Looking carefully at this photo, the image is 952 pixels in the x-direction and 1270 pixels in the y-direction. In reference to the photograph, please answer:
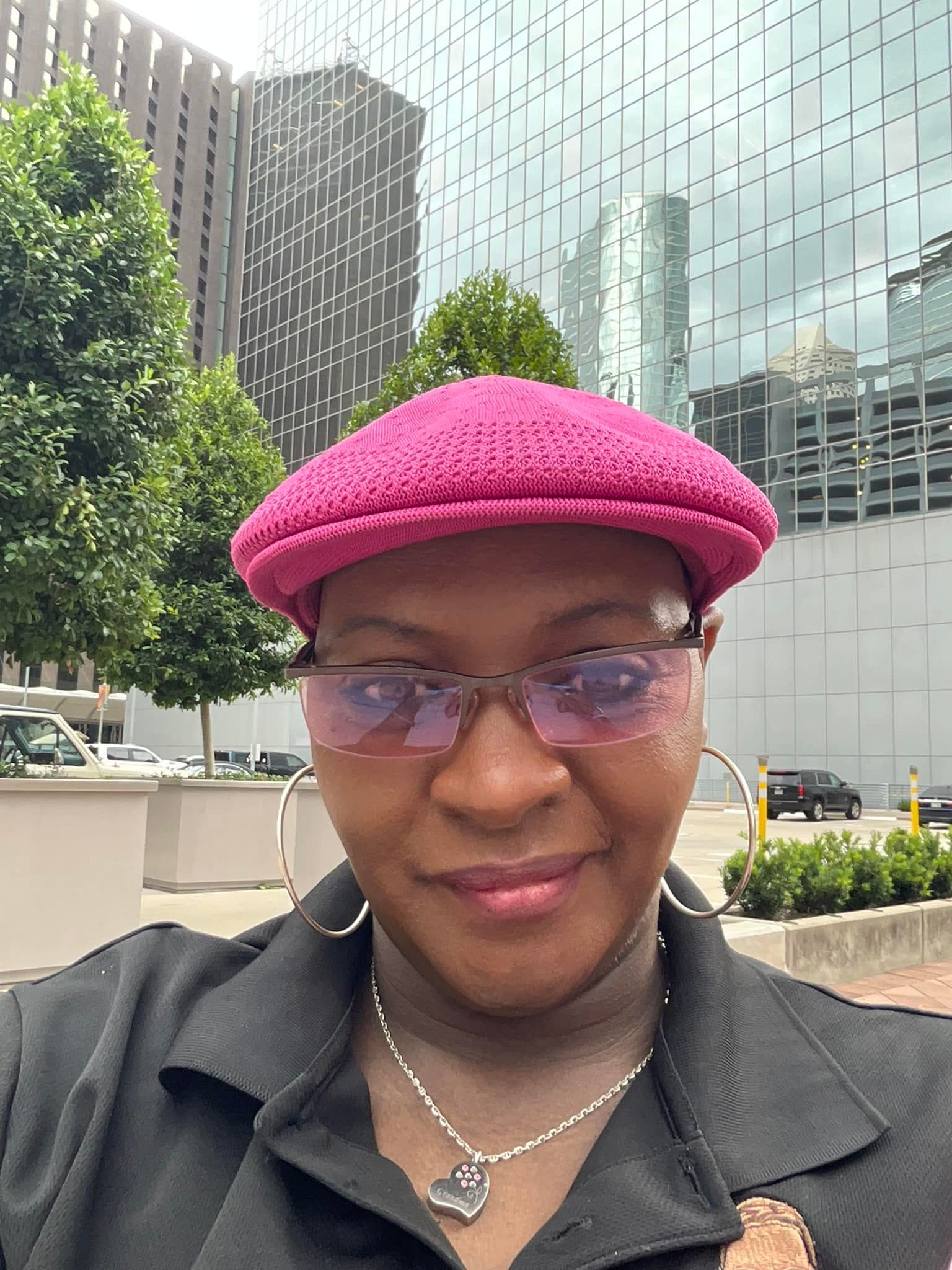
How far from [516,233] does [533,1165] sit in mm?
36244

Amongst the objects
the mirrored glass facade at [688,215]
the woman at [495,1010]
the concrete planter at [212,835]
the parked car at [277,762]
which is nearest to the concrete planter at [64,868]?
the concrete planter at [212,835]

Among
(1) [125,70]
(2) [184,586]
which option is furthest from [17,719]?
(1) [125,70]

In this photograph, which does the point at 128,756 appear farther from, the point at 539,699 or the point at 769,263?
the point at 539,699

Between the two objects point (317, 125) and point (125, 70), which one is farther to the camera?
point (125, 70)

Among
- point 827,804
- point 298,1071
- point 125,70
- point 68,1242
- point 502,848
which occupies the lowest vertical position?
point 827,804

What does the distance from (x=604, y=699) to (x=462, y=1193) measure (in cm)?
60

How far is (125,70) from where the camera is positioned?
71625 millimetres

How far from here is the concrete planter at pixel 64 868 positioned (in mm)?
5516

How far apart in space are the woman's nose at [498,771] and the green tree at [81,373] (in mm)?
5412

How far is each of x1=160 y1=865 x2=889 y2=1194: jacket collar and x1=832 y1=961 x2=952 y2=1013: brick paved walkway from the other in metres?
4.25

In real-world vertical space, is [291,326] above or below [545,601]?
above

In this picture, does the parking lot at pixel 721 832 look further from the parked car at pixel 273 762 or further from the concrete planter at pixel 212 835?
the parked car at pixel 273 762

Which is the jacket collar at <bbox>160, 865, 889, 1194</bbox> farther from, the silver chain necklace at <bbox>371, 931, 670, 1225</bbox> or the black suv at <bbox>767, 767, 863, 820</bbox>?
the black suv at <bbox>767, 767, 863, 820</bbox>

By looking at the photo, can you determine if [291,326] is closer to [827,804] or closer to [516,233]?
[516,233]
